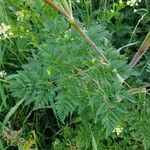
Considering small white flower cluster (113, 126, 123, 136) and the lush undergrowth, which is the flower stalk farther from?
small white flower cluster (113, 126, 123, 136)

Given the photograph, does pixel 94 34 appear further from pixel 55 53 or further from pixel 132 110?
pixel 132 110

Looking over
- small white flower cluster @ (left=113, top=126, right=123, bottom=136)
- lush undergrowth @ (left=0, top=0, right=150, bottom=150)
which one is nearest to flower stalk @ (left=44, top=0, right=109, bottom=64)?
lush undergrowth @ (left=0, top=0, right=150, bottom=150)

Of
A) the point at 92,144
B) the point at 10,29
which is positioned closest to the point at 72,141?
the point at 92,144

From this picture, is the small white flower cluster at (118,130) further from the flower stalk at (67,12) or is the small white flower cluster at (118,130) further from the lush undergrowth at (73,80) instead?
the flower stalk at (67,12)

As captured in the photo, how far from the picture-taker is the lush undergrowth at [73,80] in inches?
62.1

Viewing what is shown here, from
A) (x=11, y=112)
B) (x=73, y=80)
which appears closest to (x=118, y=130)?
(x=73, y=80)

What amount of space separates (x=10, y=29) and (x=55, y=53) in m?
0.36

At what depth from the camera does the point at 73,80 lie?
1.58 m

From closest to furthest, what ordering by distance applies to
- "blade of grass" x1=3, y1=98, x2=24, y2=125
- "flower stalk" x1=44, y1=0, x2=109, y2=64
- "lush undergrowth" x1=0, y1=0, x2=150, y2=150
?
"flower stalk" x1=44, y1=0, x2=109, y2=64 < "lush undergrowth" x1=0, y1=0, x2=150, y2=150 < "blade of grass" x1=3, y1=98, x2=24, y2=125

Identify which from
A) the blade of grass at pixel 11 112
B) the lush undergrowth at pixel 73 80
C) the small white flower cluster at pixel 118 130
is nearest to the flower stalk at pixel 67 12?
the lush undergrowth at pixel 73 80

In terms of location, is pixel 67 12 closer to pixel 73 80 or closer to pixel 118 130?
pixel 73 80

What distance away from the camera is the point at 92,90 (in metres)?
1.63

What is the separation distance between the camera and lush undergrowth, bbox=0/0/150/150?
5.17 ft

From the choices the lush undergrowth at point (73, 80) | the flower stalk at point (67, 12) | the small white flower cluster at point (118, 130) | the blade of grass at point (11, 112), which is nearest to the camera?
the flower stalk at point (67, 12)
